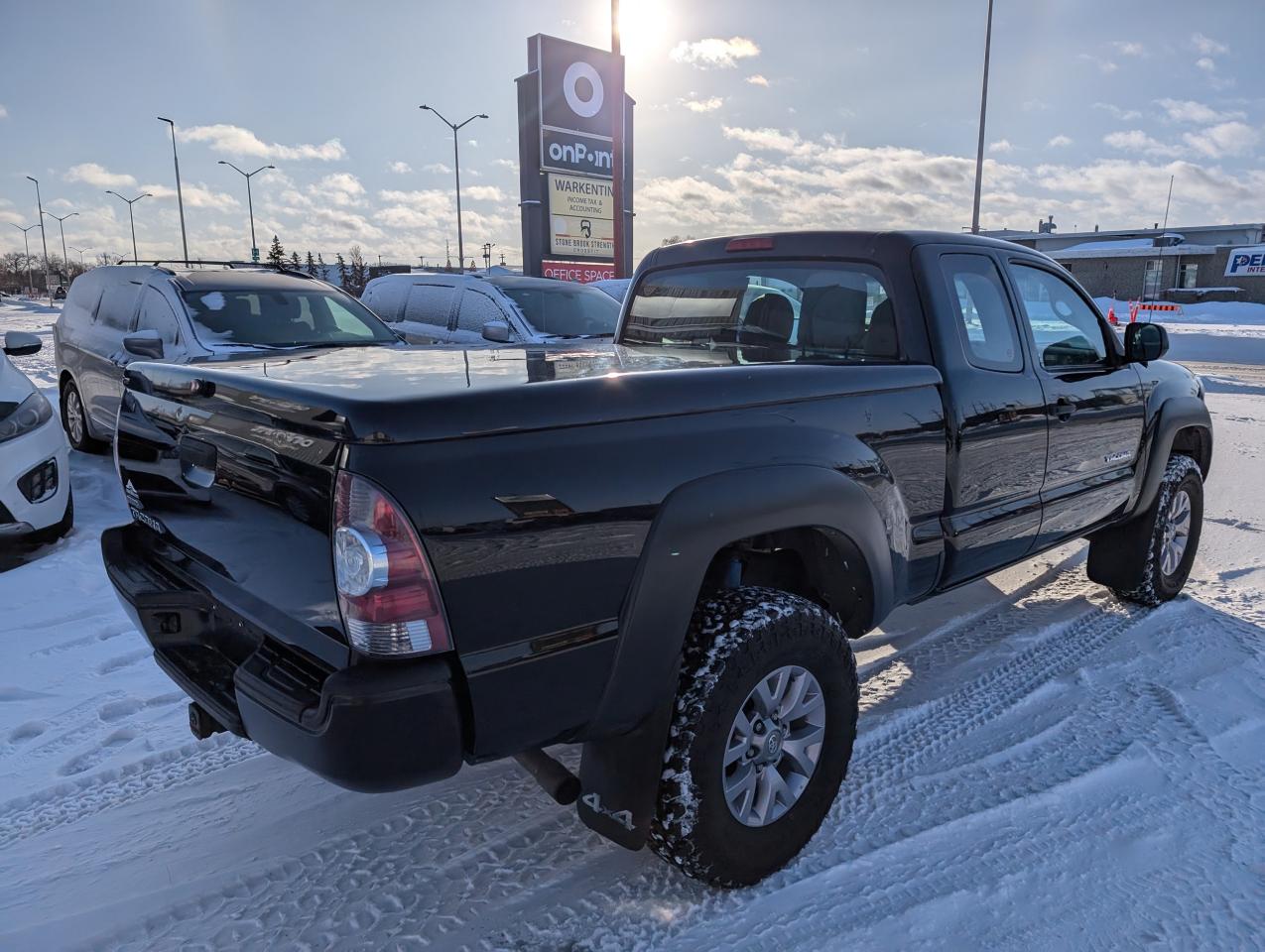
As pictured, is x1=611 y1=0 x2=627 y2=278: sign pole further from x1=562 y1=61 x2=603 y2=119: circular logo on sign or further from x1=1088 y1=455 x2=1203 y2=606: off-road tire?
x1=1088 y1=455 x2=1203 y2=606: off-road tire

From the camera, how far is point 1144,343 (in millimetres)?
4109

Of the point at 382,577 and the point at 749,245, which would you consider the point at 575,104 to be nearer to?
the point at 749,245

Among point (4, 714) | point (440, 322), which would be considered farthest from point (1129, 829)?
point (440, 322)

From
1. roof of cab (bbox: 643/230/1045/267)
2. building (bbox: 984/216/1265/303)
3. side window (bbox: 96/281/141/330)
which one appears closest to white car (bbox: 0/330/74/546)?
side window (bbox: 96/281/141/330)

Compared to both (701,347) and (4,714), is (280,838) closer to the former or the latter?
(4,714)

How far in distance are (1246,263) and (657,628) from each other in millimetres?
59015

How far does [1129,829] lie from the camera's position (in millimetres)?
2777

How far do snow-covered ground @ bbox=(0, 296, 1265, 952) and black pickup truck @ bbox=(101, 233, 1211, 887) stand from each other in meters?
0.29

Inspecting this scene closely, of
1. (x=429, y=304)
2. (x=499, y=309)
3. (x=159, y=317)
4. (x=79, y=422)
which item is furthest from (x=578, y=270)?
(x=159, y=317)

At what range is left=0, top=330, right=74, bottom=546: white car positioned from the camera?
16.8 ft

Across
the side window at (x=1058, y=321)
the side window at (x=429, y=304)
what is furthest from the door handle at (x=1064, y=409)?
the side window at (x=429, y=304)

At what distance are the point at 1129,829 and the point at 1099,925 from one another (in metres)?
0.53

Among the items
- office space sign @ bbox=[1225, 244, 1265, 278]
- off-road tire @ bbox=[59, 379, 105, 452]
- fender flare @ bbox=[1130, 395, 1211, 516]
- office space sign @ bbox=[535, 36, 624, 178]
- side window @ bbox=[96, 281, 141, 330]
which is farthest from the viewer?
office space sign @ bbox=[1225, 244, 1265, 278]

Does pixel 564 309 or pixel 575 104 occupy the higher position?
pixel 575 104
